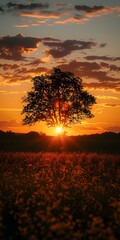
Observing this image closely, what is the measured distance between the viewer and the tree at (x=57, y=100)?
6309 cm

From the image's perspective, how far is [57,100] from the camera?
63.8 m

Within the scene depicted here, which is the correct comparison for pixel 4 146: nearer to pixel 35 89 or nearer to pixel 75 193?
pixel 35 89

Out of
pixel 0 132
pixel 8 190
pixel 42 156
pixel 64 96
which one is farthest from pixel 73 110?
pixel 8 190

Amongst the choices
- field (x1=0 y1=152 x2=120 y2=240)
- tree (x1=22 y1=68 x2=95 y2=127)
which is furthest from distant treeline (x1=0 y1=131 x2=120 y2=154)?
field (x1=0 y1=152 x2=120 y2=240)

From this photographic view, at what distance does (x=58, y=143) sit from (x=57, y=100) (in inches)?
345

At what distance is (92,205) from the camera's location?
1212cm

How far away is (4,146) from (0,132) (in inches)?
376

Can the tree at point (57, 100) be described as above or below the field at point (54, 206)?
above

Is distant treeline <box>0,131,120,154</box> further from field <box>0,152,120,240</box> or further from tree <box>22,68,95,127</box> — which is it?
field <box>0,152,120,240</box>

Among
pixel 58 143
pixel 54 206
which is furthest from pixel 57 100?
pixel 54 206

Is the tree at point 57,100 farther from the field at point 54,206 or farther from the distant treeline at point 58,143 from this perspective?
the field at point 54,206

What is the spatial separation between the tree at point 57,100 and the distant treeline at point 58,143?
2.75 m

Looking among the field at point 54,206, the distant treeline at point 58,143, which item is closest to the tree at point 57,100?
the distant treeline at point 58,143

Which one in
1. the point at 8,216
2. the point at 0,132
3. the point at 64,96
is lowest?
the point at 8,216
